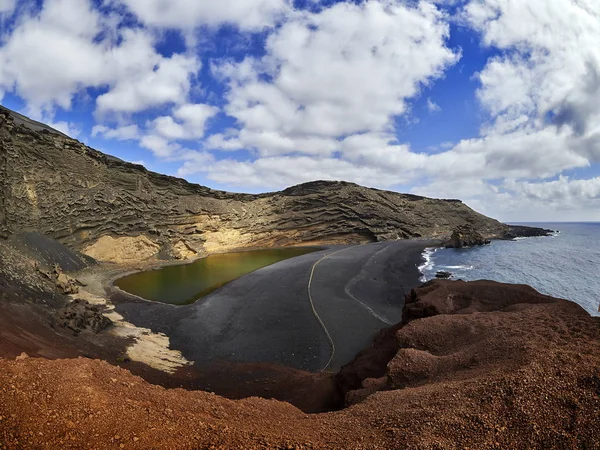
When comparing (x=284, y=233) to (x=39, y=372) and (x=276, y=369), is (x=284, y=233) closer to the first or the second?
→ (x=276, y=369)

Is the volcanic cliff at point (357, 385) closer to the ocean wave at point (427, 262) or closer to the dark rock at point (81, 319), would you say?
the dark rock at point (81, 319)

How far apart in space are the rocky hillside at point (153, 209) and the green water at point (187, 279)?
23.0 ft

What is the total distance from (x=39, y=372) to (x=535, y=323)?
→ 917cm

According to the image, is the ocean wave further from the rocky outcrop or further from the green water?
the green water

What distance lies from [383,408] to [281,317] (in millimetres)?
13553

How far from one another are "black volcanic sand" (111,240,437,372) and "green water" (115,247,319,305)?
210 cm

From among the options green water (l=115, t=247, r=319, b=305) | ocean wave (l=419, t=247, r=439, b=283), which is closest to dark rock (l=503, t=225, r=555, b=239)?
ocean wave (l=419, t=247, r=439, b=283)

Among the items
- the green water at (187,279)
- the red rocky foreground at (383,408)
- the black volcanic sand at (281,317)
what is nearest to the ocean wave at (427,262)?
the black volcanic sand at (281,317)

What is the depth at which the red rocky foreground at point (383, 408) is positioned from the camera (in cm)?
342

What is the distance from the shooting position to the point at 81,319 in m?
14.8

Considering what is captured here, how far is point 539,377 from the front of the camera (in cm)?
422

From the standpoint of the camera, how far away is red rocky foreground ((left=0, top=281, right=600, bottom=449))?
3.42 metres

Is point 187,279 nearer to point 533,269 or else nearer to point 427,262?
point 427,262

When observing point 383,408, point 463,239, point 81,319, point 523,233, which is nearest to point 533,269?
point 463,239
